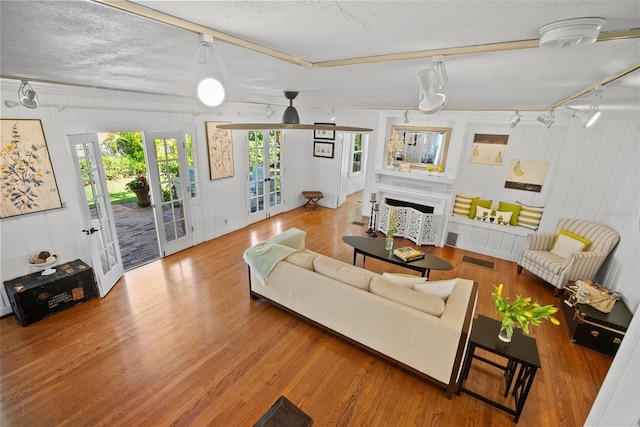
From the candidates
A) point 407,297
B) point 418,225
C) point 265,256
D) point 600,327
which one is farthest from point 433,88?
point 418,225

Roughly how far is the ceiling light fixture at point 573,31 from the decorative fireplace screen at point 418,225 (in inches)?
164

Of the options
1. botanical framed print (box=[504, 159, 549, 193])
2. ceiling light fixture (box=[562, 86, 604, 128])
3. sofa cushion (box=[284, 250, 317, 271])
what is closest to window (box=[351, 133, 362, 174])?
botanical framed print (box=[504, 159, 549, 193])

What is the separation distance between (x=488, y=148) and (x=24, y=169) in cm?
636

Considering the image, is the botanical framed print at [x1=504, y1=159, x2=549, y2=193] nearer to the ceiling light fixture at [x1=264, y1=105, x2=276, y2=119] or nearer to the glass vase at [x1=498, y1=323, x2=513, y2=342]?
the glass vase at [x1=498, y1=323, x2=513, y2=342]

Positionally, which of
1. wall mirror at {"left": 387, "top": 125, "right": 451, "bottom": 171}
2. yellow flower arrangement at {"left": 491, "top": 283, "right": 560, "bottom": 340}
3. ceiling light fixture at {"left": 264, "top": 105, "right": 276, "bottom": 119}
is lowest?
yellow flower arrangement at {"left": 491, "top": 283, "right": 560, "bottom": 340}

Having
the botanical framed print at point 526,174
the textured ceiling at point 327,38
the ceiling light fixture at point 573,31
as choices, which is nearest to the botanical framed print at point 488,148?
the botanical framed print at point 526,174

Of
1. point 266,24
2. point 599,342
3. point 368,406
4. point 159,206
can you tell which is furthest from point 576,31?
point 159,206

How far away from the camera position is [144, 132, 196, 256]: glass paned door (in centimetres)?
411

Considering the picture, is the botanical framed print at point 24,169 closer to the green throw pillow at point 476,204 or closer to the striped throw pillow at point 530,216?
the green throw pillow at point 476,204

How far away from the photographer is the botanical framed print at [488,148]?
15.4ft

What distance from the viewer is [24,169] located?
289 centimetres

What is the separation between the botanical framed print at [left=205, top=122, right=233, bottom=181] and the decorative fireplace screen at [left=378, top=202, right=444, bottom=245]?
3.16m

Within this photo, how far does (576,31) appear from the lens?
2.88ft

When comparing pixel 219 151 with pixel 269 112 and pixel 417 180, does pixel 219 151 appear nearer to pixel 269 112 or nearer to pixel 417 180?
pixel 269 112
